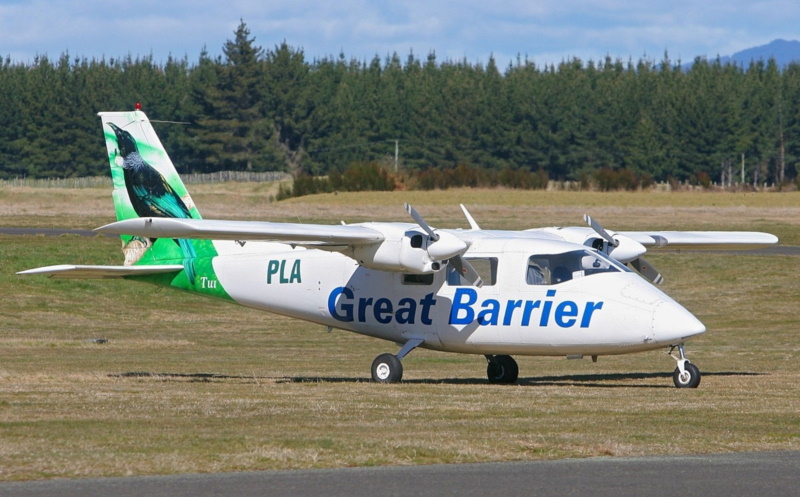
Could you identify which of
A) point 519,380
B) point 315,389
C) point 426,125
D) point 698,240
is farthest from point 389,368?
point 426,125

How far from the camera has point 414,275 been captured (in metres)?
21.8

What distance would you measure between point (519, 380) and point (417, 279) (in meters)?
3.09

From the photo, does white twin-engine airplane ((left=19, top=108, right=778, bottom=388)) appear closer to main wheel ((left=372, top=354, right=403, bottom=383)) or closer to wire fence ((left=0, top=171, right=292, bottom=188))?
main wheel ((left=372, top=354, right=403, bottom=383))

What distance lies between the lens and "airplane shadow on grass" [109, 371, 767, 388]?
72.1 feet

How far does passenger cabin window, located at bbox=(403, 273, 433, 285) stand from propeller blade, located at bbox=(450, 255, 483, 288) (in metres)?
0.76

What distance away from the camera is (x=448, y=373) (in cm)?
2531

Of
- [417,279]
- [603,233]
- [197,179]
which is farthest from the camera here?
[197,179]

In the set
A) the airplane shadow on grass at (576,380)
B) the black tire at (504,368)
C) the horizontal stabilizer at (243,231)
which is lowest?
the airplane shadow on grass at (576,380)

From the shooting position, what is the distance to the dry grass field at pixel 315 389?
1348cm

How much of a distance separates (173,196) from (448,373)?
637 cm

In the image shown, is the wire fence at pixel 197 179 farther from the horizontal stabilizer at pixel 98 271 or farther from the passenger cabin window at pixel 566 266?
the passenger cabin window at pixel 566 266

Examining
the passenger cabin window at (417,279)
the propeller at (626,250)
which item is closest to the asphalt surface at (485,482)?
the passenger cabin window at (417,279)

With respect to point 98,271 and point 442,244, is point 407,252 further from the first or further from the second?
point 98,271

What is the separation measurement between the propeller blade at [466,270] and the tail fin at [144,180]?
5.89 meters
